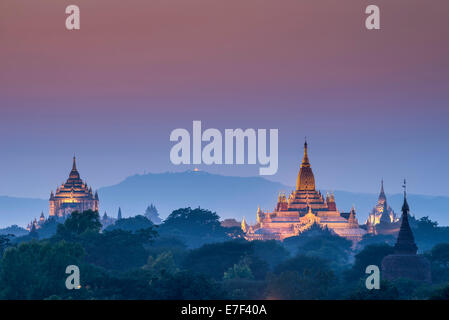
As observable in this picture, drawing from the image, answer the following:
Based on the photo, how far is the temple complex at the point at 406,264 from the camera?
130 m

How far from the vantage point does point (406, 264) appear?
5187 inches

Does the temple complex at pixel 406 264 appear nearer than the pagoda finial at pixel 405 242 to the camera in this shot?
Yes


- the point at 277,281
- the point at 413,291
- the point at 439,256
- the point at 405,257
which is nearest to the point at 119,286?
the point at 277,281

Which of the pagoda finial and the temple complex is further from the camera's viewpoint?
the pagoda finial

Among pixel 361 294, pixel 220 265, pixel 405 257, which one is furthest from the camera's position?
pixel 220 265

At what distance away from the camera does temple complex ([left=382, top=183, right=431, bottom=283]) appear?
426 ft

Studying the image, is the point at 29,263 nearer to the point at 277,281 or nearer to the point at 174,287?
the point at 174,287

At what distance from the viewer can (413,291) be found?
110 meters

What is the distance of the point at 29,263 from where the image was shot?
106m
